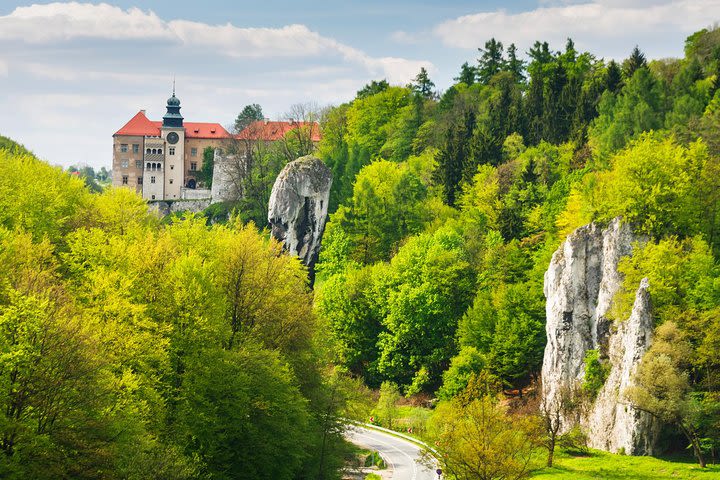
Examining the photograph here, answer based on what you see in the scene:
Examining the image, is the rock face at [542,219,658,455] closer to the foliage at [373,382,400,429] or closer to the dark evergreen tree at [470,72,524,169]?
the foliage at [373,382,400,429]

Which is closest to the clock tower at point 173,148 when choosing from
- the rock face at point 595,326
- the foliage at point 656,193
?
the rock face at point 595,326

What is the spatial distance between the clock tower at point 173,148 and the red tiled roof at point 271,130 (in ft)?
28.1

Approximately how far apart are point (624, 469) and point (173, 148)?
90.8 metres

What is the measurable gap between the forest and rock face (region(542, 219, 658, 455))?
4.33 ft

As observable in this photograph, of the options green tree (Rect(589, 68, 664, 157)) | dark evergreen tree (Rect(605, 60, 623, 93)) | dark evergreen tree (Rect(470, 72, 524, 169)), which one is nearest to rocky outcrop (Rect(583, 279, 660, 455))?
green tree (Rect(589, 68, 664, 157))

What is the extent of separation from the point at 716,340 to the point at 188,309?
30194mm

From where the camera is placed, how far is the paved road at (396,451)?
5819cm

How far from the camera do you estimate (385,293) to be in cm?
8312

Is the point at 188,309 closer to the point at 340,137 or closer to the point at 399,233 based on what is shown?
the point at 399,233

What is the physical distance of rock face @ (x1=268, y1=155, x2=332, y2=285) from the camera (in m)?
94.7

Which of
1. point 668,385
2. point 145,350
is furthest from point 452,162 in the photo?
point 145,350

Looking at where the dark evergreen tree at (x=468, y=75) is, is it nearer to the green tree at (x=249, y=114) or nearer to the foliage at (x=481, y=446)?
the green tree at (x=249, y=114)

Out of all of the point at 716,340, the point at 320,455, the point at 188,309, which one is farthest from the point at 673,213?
the point at 188,309

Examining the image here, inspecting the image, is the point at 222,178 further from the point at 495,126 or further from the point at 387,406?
the point at 387,406
